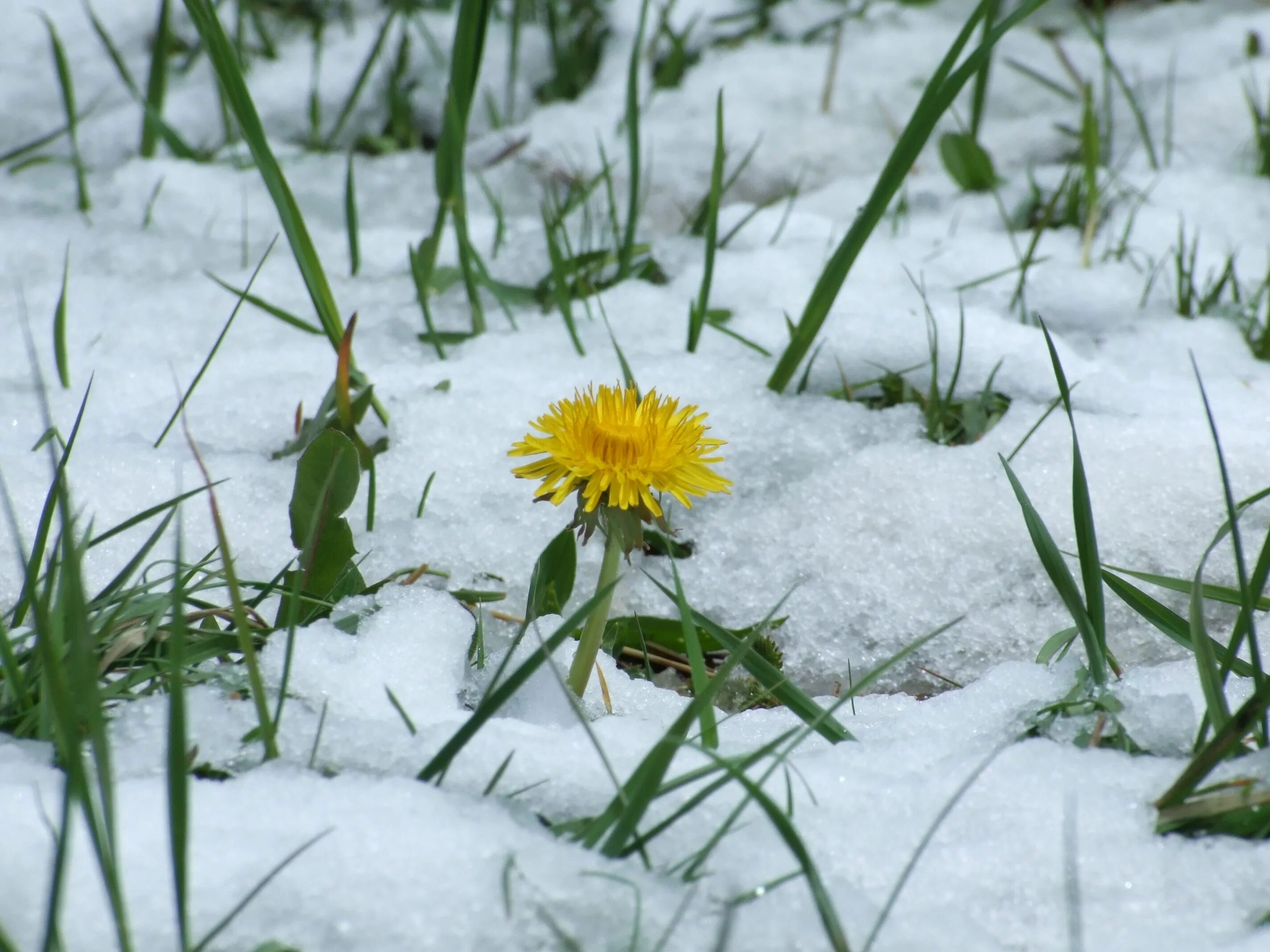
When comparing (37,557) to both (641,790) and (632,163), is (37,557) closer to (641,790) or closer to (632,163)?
(641,790)

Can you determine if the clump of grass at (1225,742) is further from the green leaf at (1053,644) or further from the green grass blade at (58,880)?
the green grass blade at (58,880)

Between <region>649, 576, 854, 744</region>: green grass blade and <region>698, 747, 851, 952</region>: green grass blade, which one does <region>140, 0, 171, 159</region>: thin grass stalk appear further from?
<region>698, 747, 851, 952</region>: green grass blade

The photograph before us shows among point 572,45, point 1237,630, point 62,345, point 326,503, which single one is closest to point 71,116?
Answer: point 62,345

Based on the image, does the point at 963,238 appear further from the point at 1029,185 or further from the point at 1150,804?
the point at 1150,804

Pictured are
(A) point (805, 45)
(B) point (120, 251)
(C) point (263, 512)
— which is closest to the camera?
(C) point (263, 512)

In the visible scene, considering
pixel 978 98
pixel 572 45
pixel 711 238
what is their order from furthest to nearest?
1. pixel 572 45
2. pixel 978 98
3. pixel 711 238

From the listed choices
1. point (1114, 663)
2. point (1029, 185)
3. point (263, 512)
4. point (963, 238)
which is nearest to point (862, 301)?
point (963, 238)

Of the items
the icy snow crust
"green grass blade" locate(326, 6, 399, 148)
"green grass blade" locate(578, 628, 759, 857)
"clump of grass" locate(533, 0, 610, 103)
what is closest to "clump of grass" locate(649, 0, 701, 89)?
the icy snow crust
